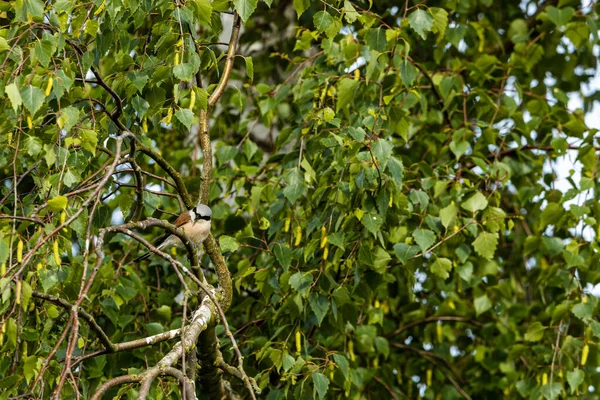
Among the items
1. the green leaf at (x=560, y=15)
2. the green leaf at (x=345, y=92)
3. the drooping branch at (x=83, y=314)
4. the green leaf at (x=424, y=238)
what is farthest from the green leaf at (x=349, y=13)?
the green leaf at (x=560, y=15)

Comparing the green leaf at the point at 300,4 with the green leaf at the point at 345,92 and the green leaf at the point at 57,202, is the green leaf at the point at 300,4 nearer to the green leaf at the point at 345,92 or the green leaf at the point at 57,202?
the green leaf at the point at 345,92

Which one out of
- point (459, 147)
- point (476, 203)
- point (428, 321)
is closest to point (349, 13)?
point (476, 203)

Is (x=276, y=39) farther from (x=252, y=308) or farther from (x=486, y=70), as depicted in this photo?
(x=252, y=308)

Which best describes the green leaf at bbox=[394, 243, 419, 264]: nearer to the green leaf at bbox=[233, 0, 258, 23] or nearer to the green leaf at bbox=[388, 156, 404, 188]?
the green leaf at bbox=[388, 156, 404, 188]

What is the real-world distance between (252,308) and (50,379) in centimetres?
164

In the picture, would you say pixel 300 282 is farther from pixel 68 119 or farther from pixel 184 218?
pixel 68 119

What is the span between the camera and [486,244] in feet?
14.0

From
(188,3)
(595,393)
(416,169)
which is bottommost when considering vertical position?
(595,393)

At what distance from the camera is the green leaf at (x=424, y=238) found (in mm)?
4004

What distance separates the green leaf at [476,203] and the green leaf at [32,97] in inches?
82.7

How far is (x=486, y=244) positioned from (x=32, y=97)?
2.26 meters

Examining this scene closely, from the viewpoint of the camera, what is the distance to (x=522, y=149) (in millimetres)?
4969

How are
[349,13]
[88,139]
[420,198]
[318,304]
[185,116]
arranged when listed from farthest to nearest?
[420,198]
[318,304]
[349,13]
[185,116]
[88,139]

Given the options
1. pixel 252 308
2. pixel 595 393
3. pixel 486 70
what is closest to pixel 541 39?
pixel 486 70
